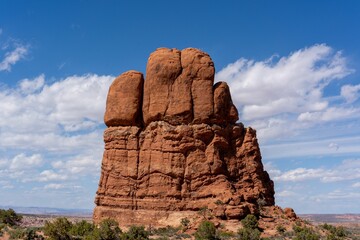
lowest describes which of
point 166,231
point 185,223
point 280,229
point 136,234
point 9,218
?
point 136,234

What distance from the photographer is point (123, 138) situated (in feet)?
157

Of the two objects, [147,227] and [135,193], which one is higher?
[135,193]

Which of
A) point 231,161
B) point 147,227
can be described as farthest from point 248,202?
point 147,227

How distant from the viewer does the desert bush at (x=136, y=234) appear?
38.9m

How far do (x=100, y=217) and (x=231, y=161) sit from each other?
14906mm

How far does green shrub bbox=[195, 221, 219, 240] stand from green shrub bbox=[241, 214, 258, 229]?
125 inches

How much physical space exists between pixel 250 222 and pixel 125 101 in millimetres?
18642

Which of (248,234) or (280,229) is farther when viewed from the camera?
(280,229)

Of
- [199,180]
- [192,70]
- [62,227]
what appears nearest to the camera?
[62,227]

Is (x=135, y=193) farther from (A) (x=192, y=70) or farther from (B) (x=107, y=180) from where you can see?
(A) (x=192, y=70)

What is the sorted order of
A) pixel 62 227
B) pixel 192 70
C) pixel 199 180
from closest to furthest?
pixel 62 227 → pixel 199 180 → pixel 192 70

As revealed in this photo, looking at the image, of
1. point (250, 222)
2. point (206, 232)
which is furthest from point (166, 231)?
point (250, 222)

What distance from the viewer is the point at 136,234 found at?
4019 centimetres

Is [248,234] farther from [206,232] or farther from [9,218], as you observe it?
[9,218]
